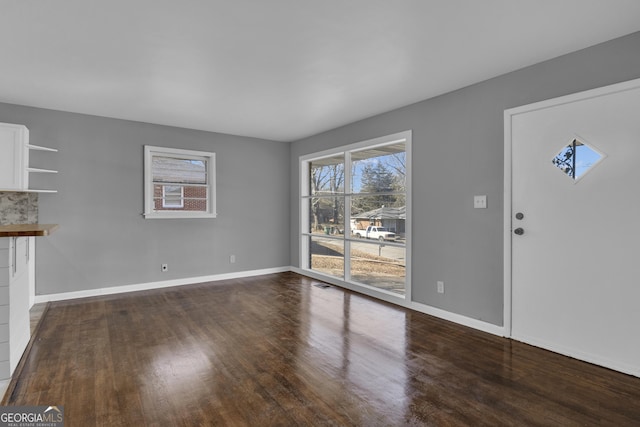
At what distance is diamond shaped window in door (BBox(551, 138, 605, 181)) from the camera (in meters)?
2.67

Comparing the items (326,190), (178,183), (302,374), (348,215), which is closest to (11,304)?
(302,374)

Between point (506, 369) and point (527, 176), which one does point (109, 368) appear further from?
point (527, 176)

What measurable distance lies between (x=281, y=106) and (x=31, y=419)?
3612mm

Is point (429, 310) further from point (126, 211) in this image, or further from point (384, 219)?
point (126, 211)

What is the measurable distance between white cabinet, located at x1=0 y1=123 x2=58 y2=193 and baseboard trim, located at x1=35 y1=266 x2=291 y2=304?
1.46 metres

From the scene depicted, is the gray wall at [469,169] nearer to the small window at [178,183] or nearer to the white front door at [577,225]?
the white front door at [577,225]

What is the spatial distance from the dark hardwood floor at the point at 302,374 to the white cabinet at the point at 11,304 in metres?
0.14

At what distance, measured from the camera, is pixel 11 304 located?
2.42 meters

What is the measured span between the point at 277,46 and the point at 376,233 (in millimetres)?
3029

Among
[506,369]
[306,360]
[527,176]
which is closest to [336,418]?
[306,360]

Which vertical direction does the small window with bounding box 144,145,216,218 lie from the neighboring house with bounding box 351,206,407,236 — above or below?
above
